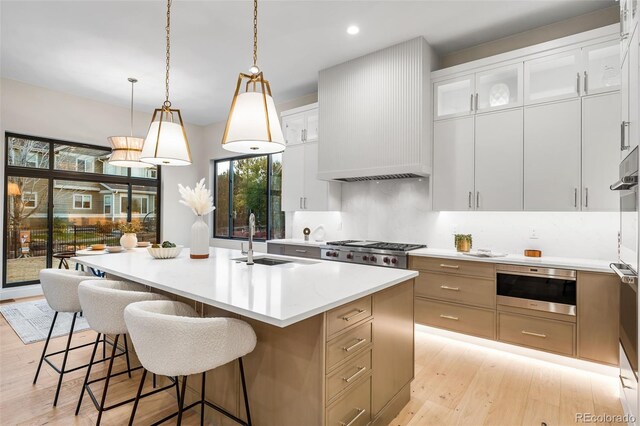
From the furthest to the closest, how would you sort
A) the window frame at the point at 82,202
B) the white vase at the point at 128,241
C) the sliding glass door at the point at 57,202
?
the window frame at the point at 82,202 < the sliding glass door at the point at 57,202 < the white vase at the point at 128,241

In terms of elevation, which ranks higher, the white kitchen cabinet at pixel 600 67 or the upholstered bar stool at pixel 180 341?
the white kitchen cabinet at pixel 600 67

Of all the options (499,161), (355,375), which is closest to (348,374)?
(355,375)

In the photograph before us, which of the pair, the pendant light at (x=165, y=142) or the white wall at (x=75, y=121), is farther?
the white wall at (x=75, y=121)

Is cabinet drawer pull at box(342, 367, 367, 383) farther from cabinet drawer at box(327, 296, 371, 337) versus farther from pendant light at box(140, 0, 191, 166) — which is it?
pendant light at box(140, 0, 191, 166)

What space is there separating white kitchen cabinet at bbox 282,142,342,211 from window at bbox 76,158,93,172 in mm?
3228

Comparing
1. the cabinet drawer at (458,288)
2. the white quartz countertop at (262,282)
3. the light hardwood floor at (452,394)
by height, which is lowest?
the light hardwood floor at (452,394)

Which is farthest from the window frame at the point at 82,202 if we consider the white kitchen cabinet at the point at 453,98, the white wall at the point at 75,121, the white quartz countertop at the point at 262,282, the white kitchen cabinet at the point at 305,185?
the white kitchen cabinet at the point at 453,98

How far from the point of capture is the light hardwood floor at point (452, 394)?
2123 mm

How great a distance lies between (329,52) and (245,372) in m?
3.36

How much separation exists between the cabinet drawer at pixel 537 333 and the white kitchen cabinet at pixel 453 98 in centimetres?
203

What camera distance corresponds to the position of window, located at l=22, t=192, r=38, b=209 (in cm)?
491

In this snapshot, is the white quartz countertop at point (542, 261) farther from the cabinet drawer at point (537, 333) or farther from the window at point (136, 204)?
the window at point (136, 204)

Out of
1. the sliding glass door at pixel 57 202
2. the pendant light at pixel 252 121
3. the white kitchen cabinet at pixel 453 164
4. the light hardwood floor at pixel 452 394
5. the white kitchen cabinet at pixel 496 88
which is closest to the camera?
the pendant light at pixel 252 121

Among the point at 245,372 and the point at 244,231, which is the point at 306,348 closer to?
the point at 245,372
